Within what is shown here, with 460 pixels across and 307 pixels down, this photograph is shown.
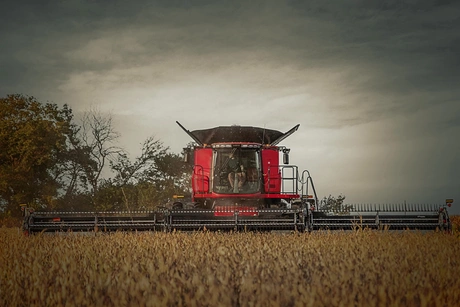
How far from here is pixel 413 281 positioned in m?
4.30

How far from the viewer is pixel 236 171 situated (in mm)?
13578

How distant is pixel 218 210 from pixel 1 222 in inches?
793

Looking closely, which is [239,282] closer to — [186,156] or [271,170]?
[186,156]

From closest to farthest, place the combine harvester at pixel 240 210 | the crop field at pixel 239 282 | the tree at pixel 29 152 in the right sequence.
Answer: the crop field at pixel 239 282, the combine harvester at pixel 240 210, the tree at pixel 29 152

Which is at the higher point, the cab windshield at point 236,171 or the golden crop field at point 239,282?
the cab windshield at point 236,171

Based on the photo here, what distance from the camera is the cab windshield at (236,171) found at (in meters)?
13.4

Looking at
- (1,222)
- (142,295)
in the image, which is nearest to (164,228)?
(142,295)

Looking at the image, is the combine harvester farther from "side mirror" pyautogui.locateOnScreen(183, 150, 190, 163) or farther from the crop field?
the crop field

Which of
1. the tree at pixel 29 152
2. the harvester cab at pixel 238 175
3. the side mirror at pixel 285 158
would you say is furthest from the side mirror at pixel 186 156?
the tree at pixel 29 152

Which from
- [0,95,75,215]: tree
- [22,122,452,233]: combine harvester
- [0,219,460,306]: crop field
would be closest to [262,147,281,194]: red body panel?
[22,122,452,233]: combine harvester

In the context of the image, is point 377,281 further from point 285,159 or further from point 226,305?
point 285,159

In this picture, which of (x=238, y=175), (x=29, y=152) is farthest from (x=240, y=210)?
(x=29, y=152)

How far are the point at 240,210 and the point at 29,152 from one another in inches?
828

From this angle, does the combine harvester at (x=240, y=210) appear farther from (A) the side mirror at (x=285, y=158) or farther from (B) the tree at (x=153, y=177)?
(B) the tree at (x=153, y=177)
